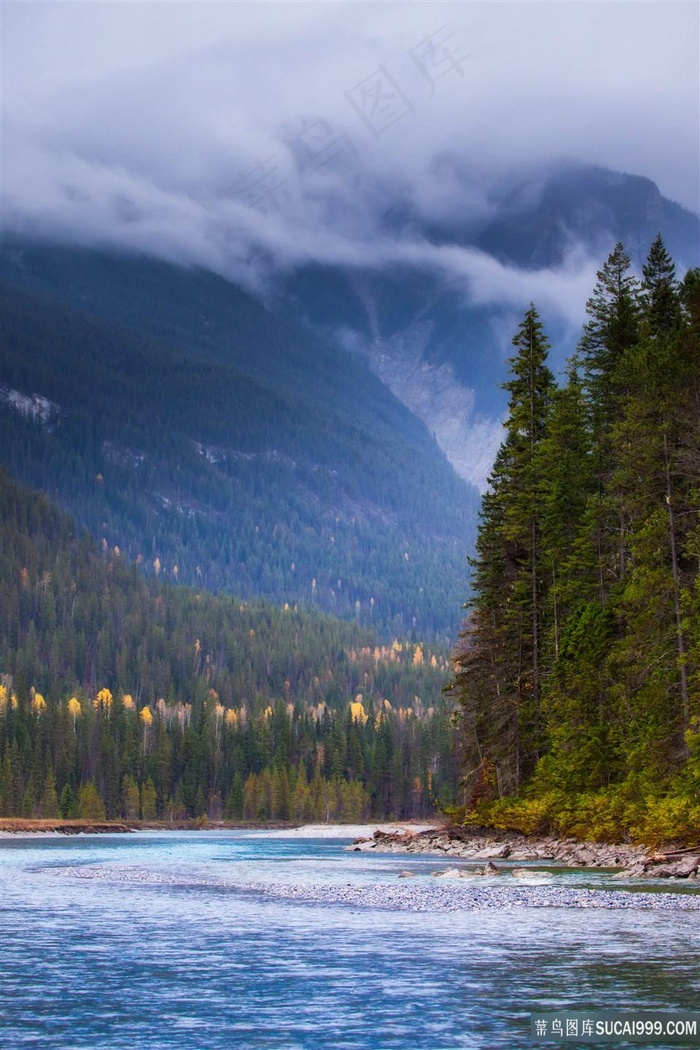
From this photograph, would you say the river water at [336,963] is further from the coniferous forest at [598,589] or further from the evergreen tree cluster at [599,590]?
the evergreen tree cluster at [599,590]

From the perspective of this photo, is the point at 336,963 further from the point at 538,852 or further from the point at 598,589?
the point at 598,589

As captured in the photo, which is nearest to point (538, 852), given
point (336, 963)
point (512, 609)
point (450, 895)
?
point (512, 609)

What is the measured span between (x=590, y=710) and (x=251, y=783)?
439 feet

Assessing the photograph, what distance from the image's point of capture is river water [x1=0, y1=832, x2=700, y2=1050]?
2025cm

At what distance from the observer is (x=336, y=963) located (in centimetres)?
2634

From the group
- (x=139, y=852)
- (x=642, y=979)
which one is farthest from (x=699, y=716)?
(x=139, y=852)

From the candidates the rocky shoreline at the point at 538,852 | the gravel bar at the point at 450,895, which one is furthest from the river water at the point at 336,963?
the rocky shoreline at the point at 538,852

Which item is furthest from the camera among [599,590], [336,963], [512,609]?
[512,609]

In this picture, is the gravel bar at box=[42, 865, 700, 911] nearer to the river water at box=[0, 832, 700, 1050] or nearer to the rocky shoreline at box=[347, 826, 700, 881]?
the river water at box=[0, 832, 700, 1050]

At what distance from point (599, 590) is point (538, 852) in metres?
13.7

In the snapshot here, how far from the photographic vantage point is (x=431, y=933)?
3133 cm

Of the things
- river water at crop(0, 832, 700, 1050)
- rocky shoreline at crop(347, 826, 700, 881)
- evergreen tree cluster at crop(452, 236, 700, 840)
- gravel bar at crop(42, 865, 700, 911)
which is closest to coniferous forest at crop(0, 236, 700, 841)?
evergreen tree cluster at crop(452, 236, 700, 840)

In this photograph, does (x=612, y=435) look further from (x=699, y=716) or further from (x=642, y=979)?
(x=642, y=979)

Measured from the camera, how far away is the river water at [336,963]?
66.4 feet
